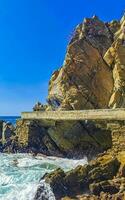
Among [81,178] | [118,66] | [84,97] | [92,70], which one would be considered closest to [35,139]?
[84,97]

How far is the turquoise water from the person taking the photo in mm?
30997

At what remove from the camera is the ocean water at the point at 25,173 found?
Result: 30.7m

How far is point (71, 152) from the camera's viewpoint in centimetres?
4931

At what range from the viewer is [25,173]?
1512 inches

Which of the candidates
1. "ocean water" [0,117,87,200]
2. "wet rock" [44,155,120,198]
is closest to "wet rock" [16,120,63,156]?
"ocean water" [0,117,87,200]

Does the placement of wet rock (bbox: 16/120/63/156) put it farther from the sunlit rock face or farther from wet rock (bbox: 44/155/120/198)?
wet rock (bbox: 44/155/120/198)

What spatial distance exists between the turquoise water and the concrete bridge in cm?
422

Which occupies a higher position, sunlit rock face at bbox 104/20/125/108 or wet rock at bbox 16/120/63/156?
sunlit rock face at bbox 104/20/125/108

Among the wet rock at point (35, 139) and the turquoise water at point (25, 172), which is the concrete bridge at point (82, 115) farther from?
the turquoise water at point (25, 172)

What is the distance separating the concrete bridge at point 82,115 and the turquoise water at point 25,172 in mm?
4216

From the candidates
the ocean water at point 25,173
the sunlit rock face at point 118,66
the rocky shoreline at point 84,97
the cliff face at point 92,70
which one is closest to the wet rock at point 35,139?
the rocky shoreline at point 84,97

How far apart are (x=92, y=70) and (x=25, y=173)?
20.8m

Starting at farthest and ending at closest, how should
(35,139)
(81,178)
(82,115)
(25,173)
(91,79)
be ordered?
1. (35,139)
2. (91,79)
3. (82,115)
4. (25,173)
5. (81,178)

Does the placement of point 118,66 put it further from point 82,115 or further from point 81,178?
point 81,178
